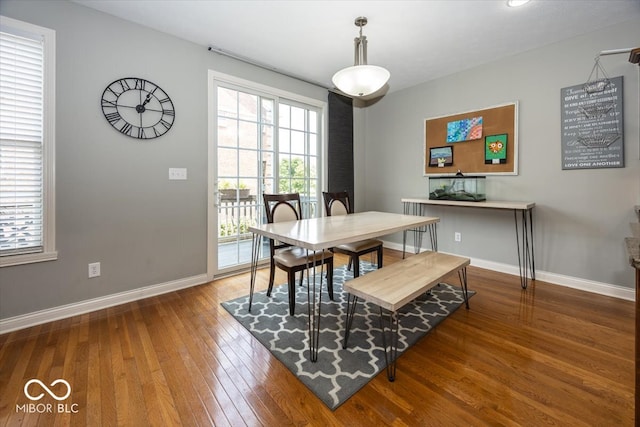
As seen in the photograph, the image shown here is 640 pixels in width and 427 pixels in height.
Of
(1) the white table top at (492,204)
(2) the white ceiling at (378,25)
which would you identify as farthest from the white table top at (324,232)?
(2) the white ceiling at (378,25)

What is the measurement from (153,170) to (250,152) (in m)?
1.08

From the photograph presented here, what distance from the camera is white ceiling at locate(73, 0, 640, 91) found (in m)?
2.21

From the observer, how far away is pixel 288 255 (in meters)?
2.32

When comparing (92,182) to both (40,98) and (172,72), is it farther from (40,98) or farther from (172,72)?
(172,72)

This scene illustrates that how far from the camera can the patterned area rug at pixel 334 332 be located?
149cm

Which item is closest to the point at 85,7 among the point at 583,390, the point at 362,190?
the point at 362,190

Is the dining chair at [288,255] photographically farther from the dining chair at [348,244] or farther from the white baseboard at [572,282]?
the white baseboard at [572,282]

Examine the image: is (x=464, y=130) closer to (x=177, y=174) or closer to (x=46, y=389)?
(x=177, y=174)

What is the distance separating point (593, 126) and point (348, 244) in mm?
2563

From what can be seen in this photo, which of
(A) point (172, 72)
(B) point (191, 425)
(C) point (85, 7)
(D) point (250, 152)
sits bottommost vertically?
(B) point (191, 425)

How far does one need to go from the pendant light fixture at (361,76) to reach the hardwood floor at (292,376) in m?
1.91

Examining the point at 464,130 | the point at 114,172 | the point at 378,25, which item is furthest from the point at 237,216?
the point at 464,130

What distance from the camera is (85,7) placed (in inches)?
86.4

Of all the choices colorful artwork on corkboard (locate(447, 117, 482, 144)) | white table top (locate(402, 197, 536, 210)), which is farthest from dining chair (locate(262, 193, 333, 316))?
colorful artwork on corkboard (locate(447, 117, 482, 144))
